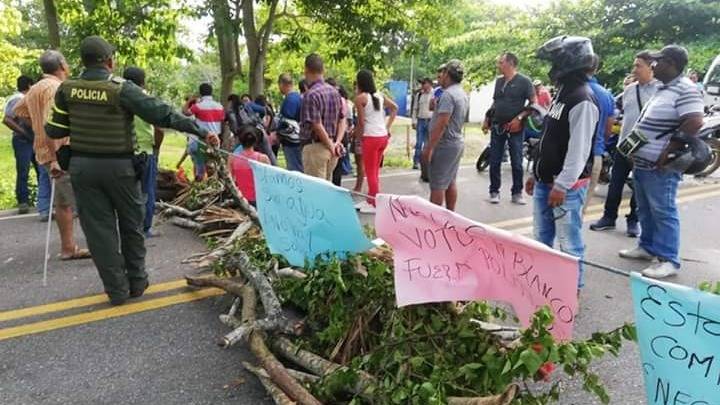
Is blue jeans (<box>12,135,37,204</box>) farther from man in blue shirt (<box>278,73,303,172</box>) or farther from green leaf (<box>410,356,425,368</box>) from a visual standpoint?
green leaf (<box>410,356,425,368</box>)

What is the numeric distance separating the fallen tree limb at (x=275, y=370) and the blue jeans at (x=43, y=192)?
4.14 metres

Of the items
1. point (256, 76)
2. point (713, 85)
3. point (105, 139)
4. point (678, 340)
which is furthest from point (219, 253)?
point (713, 85)

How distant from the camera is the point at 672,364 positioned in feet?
5.57

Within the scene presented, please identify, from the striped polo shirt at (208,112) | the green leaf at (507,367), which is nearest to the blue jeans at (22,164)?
the striped polo shirt at (208,112)

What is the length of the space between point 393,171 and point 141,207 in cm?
631

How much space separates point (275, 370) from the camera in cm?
267

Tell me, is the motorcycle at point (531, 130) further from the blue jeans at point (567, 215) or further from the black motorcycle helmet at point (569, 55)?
the black motorcycle helmet at point (569, 55)

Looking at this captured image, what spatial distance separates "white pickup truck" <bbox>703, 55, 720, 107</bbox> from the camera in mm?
12335

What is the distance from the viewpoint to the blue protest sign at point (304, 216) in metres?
2.86

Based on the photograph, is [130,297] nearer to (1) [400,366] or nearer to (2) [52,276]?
(2) [52,276]

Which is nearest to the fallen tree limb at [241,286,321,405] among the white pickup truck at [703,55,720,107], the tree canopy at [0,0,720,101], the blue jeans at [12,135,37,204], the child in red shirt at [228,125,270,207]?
the child in red shirt at [228,125,270,207]

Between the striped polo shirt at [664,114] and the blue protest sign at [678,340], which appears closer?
the blue protest sign at [678,340]

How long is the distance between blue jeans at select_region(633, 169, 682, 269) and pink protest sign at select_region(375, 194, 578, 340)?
2876 millimetres

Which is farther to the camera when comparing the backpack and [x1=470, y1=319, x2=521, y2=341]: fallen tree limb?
the backpack
